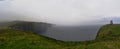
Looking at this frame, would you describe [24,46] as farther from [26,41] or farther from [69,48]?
[69,48]

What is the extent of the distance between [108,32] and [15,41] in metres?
55.7

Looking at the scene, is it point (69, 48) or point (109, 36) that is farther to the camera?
point (109, 36)

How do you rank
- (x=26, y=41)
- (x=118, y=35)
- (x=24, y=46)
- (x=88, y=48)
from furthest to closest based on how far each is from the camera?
(x=118, y=35) < (x=26, y=41) < (x=24, y=46) < (x=88, y=48)

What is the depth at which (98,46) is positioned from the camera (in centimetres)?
10450

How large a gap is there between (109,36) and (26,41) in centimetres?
4715

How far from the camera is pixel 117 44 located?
10794cm

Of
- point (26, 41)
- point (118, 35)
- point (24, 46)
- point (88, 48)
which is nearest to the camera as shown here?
point (88, 48)

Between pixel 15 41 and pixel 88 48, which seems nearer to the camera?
pixel 88 48

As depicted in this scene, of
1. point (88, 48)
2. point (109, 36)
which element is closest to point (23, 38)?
point (88, 48)

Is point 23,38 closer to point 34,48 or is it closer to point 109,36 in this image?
point 34,48

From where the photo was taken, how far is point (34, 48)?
4247 inches

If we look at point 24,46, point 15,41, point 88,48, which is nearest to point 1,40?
point 15,41

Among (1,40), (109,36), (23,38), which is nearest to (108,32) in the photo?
(109,36)

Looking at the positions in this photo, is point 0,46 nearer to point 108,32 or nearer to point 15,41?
point 15,41
